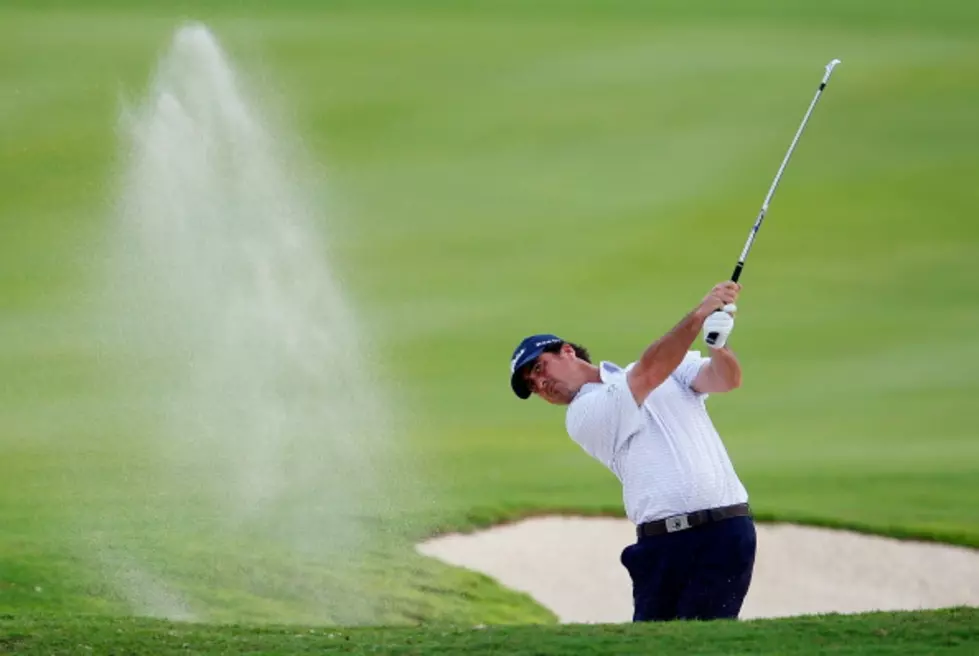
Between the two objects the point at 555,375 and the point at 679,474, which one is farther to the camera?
the point at 555,375

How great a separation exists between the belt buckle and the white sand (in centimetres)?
252

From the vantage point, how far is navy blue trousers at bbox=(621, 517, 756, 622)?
12.8 feet

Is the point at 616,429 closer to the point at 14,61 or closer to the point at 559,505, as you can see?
the point at 559,505

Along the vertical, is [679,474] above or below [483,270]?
below

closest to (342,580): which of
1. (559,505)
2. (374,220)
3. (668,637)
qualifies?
(559,505)

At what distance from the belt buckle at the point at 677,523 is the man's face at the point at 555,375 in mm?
401

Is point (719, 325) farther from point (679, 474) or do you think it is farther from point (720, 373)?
point (679, 474)

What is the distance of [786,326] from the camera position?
926 centimetres

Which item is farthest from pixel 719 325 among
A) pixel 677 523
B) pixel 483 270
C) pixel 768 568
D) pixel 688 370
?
pixel 483 270

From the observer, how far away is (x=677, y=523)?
3.91 meters

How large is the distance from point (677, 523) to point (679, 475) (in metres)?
0.11

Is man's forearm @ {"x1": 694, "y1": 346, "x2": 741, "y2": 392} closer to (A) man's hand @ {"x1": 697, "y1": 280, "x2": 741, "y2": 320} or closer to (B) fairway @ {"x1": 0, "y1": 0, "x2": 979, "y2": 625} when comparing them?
(A) man's hand @ {"x1": 697, "y1": 280, "x2": 741, "y2": 320}

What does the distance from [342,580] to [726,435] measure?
240 centimetres

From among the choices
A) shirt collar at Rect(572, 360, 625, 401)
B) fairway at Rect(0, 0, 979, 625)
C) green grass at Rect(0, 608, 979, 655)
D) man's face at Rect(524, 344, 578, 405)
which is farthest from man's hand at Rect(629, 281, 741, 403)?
fairway at Rect(0, 0, 979, 625)
